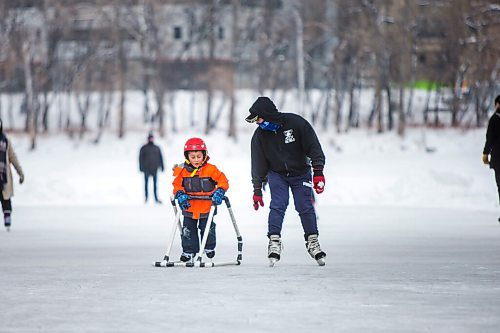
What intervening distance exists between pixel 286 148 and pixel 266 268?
3.97 feet

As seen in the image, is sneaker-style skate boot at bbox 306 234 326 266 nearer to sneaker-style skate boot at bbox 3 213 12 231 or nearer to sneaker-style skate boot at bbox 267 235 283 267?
sneaker-style skate boot at bbox 267 235 283 267

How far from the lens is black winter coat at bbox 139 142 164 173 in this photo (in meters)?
29.4

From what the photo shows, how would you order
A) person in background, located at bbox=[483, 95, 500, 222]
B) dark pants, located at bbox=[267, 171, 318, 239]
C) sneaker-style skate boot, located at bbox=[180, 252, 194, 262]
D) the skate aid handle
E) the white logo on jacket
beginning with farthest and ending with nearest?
1. person in background, located at bbox=[483, 95, 500, 222]
2. sneaker-style skate boot, located at bbox=[180, 252, 194, 262]
3. the skate aid handle
4. dark pants, located at bbox=[267, 171, 318, 239]
5. the white logo on jacket

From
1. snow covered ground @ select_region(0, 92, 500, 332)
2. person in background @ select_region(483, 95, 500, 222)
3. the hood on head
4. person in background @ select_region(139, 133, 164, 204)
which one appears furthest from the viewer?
person in background @ select_region(139, 133, 164, 204)

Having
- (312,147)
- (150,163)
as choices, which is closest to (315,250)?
(312,147)

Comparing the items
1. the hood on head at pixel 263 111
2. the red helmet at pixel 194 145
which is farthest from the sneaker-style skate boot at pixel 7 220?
the hood on head at pixel 263 111

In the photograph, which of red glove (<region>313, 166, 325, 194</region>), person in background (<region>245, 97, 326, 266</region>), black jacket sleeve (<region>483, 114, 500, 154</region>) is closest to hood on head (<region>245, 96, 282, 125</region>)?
person in background (<region>245, 97, 326, 266</region>)

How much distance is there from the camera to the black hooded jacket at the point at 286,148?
460 inches

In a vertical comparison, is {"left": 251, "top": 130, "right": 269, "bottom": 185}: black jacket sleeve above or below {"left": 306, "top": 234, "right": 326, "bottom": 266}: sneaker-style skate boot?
above

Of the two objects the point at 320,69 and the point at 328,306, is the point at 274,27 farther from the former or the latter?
the point at 328,306

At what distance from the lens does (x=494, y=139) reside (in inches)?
706

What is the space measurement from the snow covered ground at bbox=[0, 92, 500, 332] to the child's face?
45.2 inches

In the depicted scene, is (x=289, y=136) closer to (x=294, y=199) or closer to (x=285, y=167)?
(x=285, y=167)

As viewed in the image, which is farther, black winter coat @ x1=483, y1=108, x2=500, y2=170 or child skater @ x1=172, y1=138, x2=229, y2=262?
black winter coat @ x1=483, y1=108, x2=500, y2=170
